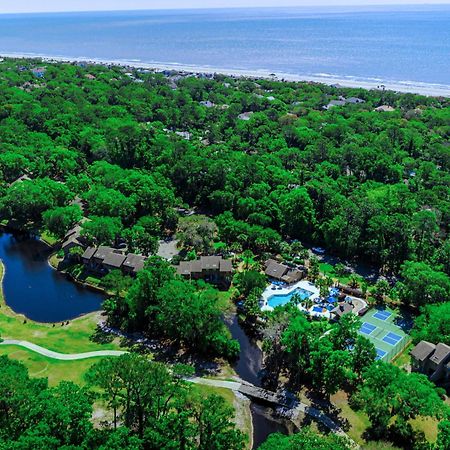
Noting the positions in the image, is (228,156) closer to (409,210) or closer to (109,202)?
(109,202)

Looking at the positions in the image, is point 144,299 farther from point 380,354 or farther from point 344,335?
point 380,354

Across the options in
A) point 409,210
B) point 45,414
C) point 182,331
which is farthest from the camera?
point 409,210

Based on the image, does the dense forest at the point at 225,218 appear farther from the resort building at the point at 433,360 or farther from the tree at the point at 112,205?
the resort building at the point at 433,360

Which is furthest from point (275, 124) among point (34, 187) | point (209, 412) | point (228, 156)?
point (209, 412)

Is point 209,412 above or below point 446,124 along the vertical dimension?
below

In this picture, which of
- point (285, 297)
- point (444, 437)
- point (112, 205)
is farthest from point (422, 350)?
point (112, 205)

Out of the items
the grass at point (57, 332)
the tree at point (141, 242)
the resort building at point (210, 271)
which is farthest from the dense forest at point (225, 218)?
the grass at point (57, 332)
